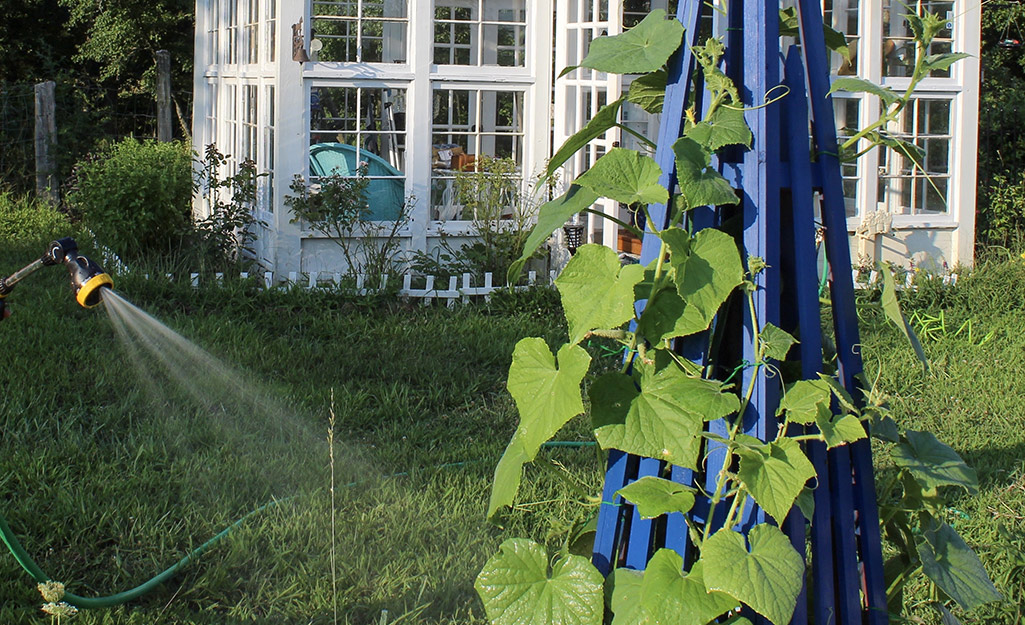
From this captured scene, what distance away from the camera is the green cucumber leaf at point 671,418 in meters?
1.95

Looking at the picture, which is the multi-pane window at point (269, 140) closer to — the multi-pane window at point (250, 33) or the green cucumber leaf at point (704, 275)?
the multi-pane window at point (250, 33)

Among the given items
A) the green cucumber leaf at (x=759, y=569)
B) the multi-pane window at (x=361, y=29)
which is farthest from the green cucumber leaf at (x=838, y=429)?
the multi-pane window at (x=361, y=29)

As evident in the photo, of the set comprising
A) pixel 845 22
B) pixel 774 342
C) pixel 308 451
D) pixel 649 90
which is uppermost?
pixel 845 22

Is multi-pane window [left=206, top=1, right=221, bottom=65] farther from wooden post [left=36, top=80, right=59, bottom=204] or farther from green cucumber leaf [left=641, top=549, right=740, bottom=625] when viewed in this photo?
green cucumber leaf [left=641, top=549, right=740, bottom=625]

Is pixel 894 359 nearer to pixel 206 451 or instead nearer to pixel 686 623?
pixel 206 451

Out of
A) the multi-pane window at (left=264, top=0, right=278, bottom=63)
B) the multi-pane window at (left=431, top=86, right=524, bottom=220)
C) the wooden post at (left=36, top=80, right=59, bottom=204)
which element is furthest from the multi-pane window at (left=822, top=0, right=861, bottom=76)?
the wooden post at (left=36, top=80, right=59, bottom=204)

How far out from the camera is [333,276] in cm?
739

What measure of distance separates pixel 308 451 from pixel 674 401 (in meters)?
2.81

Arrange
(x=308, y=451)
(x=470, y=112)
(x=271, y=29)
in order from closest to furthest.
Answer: (x=308, y=451), (x=271, y=29), (x=470, y=112)

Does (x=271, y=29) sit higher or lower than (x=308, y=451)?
higher

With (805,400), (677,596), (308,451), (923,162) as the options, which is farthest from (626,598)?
(923,162)

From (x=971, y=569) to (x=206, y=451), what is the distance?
309cm

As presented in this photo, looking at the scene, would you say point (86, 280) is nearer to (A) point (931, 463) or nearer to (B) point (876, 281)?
(A) point (931, 463)

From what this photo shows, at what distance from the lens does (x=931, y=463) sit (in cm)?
233
